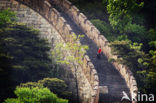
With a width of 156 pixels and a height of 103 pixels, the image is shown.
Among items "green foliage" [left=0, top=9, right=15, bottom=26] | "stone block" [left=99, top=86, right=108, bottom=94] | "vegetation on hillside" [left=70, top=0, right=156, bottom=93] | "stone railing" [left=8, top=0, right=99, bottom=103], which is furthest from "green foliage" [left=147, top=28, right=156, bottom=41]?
"green foliage" [left=0, top=9, right=15, bottom=26]

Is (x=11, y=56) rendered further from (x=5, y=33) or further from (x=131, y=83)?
(x=131, y=83)

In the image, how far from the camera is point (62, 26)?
23.1 m

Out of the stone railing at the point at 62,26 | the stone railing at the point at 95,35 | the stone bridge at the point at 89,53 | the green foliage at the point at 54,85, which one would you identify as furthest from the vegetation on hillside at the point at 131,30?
the green foliage at the point at 54,85

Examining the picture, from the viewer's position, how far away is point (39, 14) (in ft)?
80.8

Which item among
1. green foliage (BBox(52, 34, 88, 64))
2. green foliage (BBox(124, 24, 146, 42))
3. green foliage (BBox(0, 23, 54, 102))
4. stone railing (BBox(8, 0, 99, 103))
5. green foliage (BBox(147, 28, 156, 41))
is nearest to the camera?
green foliage (BBox(0, 23, 54, 102))

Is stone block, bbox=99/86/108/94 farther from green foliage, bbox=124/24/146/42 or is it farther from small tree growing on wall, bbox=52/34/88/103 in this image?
green foliage, bbox=124/24/146/42

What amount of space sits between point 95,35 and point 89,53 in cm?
188

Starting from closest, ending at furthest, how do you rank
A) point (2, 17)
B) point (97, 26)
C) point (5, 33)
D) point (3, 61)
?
point (3, 61), point (5, 33), point (2, 17), point (97, 26)

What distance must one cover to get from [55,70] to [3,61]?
4.68m

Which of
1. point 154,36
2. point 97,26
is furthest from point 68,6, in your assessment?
point 154,36

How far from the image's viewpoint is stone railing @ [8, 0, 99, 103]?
62.6ft

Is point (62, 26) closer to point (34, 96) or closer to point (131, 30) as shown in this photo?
point (131, 30)

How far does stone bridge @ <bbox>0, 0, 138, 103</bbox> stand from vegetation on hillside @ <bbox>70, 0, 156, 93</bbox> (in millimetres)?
986

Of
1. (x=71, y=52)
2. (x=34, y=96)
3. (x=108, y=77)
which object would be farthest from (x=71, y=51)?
(x=34, y=96)
